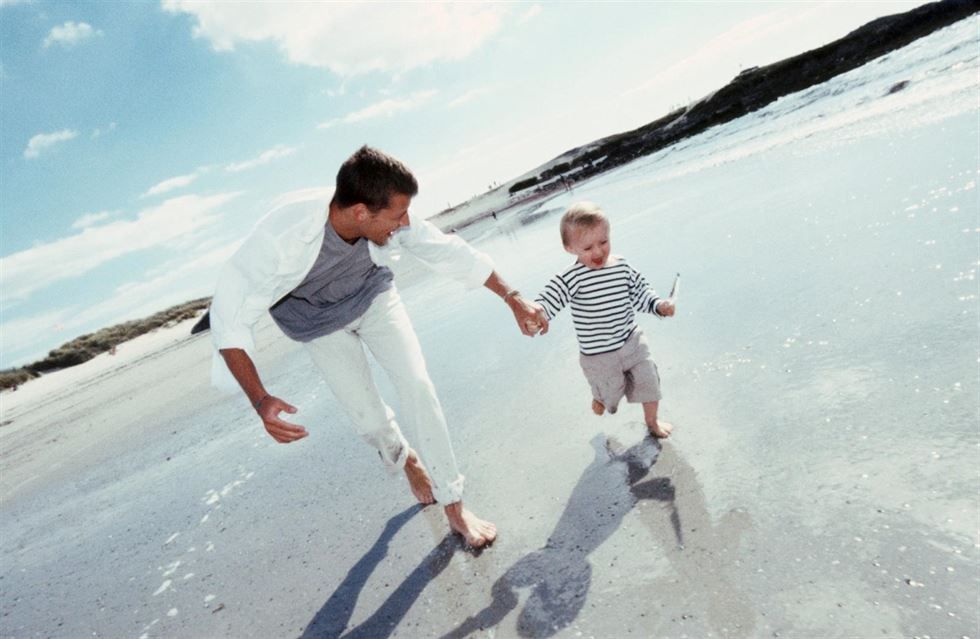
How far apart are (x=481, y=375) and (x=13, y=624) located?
348cm

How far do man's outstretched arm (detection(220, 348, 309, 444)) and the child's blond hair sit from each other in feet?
5.50

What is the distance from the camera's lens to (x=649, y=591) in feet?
6.63

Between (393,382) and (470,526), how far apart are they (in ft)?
2.72

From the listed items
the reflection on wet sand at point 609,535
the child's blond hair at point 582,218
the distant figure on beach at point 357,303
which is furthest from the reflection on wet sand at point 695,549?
the child's blond hair at point 582,218

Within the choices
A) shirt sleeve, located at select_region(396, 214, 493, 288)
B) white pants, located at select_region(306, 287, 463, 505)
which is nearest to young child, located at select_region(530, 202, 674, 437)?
shirt sleeve, located at select_region(396, 214, 493, 288)

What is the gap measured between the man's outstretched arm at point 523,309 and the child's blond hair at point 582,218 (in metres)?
0.40

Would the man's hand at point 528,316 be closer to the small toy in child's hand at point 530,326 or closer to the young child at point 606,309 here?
the small toy in child's hand at point 530,326

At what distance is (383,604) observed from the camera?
8.05 ft

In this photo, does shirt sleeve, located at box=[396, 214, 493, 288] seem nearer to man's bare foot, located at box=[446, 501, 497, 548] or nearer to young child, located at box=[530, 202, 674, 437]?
young child, located at box=[530, 202, 674, 437]

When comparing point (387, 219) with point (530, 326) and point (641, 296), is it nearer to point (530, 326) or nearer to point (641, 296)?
point (530, 326)

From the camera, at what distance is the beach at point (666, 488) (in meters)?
1.92

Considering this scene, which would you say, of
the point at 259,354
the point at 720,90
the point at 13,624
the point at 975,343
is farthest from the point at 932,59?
the point at 720,90

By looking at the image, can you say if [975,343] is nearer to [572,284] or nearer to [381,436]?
[572,284]

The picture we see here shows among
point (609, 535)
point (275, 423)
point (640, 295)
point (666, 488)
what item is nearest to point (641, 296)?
point (640, 295)
